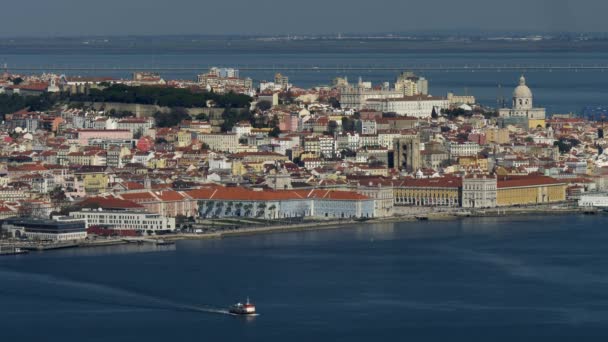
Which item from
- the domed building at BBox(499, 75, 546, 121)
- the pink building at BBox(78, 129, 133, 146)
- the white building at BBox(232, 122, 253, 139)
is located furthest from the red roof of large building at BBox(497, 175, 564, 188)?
the domed building at BBox(499, 75, 546, 121)

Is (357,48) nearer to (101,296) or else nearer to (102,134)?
(102,134)

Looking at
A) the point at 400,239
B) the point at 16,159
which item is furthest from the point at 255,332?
the point at 16,159

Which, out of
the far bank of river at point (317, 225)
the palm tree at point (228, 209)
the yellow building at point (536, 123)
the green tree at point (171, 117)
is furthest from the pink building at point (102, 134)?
the far bank of river at point (317, 225)

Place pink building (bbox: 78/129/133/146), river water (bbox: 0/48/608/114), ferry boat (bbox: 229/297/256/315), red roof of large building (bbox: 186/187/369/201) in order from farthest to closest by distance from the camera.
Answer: river water (bbox: 0/48/608/114) < pink building (bbox: 78/129/133/146) < red roof of large building (bbox: 186/187/369/201) < ferry boat (bbox: 229/297/256/315)

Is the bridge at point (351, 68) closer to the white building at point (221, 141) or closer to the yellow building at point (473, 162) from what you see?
the white building at point (221, 141)

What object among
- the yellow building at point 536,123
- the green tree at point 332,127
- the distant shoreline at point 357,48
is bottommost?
the green tree at point 332,127

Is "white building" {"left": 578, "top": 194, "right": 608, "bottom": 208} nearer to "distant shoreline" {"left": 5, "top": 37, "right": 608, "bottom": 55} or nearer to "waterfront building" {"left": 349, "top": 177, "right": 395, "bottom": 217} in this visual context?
"waterfront building" {"left": 349, "top": 177, "right": 395, "bottom": 217}

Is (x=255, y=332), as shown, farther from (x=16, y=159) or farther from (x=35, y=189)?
(x=16, y=159)
